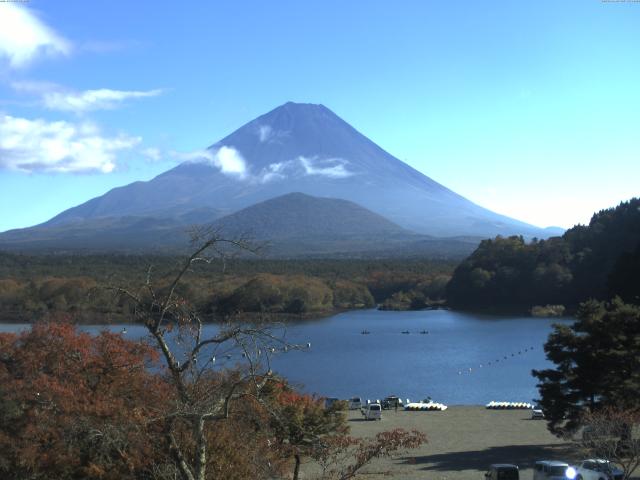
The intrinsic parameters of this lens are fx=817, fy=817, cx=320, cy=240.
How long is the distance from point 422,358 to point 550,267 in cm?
1973

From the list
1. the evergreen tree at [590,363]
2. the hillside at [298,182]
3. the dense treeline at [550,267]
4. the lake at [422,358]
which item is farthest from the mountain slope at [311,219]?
the evergreen tree at [590,363]

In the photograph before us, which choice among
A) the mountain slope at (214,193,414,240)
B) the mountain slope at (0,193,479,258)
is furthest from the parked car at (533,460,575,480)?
the mountain slope at (214,193,414,240)

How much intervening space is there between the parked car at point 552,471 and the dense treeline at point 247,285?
86.1 ft

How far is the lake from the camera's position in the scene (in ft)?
76.1

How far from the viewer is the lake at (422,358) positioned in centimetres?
2320

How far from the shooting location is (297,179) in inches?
6934

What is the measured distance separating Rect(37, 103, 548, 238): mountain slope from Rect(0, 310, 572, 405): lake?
11463 cm

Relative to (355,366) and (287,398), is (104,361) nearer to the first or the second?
(287,398)

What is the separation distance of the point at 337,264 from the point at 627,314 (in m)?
58.7

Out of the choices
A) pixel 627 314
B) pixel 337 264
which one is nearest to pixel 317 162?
pixel 337 264

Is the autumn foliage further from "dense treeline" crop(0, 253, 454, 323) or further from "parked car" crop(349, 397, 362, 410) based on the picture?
"dense treeline" crop(0, 253, 454, 323)

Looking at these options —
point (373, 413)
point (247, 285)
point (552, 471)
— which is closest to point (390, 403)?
point (373, 413)

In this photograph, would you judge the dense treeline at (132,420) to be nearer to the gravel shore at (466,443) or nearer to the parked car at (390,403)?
the gravel shore at (466,443)

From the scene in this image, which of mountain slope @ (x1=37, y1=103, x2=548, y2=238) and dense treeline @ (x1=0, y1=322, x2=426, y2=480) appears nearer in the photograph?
dense treeline @ (x1=0, y1=322, x2=426, y2=480)
